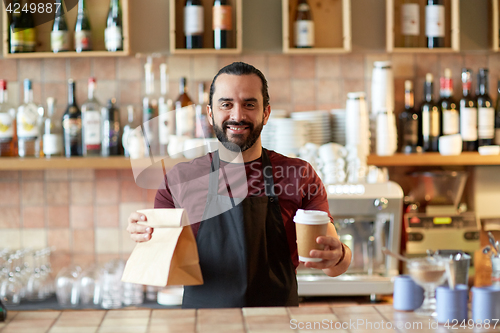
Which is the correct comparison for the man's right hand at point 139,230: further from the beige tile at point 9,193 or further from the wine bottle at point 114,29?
the beige tile at point 9,193

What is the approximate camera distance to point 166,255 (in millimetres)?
1020

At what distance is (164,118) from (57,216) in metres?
0.72

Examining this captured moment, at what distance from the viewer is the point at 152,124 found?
2.22 meters

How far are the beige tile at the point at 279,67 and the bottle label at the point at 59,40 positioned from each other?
2.98ft

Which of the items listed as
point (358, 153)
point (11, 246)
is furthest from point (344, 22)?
point (11, 246)

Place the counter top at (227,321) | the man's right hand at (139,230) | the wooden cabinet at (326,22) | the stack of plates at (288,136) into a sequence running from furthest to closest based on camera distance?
the wooden cabinet at (326,22) < the stack of plates at (288,136) < the man's right hand at (139,230) < the counter top at (227,321)

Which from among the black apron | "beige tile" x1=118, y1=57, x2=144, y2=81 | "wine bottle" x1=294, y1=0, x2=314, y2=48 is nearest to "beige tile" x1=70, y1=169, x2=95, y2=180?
"beige tile" x1=118, y1=57, x2=144, y2=81

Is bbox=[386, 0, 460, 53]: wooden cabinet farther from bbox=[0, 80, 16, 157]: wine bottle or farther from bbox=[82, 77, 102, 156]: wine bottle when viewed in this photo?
bbox=[0, 80, 16, 157]: wine bottle

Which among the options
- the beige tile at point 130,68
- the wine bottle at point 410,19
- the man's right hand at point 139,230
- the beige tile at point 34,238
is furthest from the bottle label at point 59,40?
the wine bottle at point 410,19

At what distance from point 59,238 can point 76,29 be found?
0.97 m

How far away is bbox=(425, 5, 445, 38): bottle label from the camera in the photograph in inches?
85.6

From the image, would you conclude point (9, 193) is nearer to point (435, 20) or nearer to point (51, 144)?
point (51, 144)

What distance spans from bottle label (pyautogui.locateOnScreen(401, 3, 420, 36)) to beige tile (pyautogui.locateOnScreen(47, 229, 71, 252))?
181 centimetres

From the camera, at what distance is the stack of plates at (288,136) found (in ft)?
6.73
